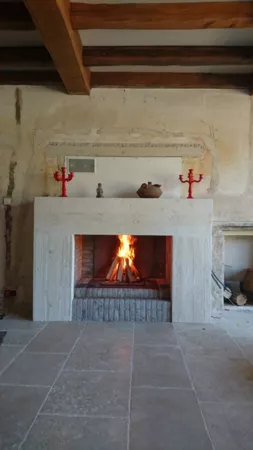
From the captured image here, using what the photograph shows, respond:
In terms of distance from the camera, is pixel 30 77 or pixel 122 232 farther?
pixel 30 77

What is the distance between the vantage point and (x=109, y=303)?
12.7 ft

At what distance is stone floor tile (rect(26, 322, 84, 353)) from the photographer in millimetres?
2955

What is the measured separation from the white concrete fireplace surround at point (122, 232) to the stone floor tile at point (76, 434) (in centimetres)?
200

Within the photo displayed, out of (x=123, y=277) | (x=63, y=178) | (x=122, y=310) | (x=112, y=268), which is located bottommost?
(x=122, y=310)

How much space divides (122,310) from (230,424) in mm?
2080

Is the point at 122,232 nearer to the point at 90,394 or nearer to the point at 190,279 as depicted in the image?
the point at 190,279

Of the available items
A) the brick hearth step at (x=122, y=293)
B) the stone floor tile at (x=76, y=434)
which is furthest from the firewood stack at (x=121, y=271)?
the stone floor tile at (x=76, y=434)

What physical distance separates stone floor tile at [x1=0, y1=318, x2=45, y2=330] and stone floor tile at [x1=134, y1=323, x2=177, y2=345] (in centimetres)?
102

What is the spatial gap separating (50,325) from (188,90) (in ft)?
10.4

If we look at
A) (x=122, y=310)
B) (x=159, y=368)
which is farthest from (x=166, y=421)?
(x=122, y=310)

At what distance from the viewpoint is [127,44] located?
3.53 m

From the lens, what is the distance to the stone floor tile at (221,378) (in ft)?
7.14

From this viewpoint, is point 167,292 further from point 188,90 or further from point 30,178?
point 188,90

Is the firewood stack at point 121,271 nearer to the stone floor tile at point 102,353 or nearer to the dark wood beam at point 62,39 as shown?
the stone floor tile at point 102,353
